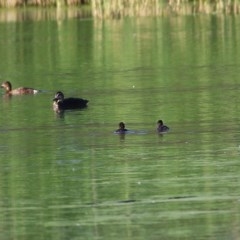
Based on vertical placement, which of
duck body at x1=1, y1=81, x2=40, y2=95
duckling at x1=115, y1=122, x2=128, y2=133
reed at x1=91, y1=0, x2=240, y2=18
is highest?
reed at x1=91, y1=0, x2=240, y2=18

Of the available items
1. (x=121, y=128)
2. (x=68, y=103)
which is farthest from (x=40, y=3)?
(x=121, y=128)

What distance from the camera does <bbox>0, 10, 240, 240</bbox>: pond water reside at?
11.9 metres

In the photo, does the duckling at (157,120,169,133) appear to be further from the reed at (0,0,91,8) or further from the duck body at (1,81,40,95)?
the reed at (0,0,91,8)

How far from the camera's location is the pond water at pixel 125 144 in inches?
468

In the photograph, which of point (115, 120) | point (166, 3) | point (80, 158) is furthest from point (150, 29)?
point (80, 158)

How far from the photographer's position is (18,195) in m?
13.5

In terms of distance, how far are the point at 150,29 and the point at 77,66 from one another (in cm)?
1013

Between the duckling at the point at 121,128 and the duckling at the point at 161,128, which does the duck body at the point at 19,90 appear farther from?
the duckling at the point at 161,128

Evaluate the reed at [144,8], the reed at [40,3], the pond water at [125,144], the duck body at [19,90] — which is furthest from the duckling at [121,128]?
the reed at [40,3]

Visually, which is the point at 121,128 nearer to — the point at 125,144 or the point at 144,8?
the point at 125,144

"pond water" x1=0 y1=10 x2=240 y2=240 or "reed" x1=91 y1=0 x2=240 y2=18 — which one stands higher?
"reed" x1=91 y1=0 x2=240 y2=18

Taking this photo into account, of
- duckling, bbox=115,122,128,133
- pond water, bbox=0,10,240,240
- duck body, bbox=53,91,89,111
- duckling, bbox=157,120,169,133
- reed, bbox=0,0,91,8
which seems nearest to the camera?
pond water, bbox=0,10,240,240

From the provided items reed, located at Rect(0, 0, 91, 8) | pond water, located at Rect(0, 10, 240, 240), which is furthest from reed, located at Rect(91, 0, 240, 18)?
pond water, located at Rect(0, 10, 240, 240)

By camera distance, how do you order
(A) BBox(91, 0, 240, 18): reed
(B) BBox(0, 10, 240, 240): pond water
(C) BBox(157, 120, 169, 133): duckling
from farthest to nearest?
1. (A) BBox(91, 0, 240, 18): reed
2. (C) BBox(157, 120, 169, 133): duckling
3. (B) BBox(0, 10, 240, 240): pond water
